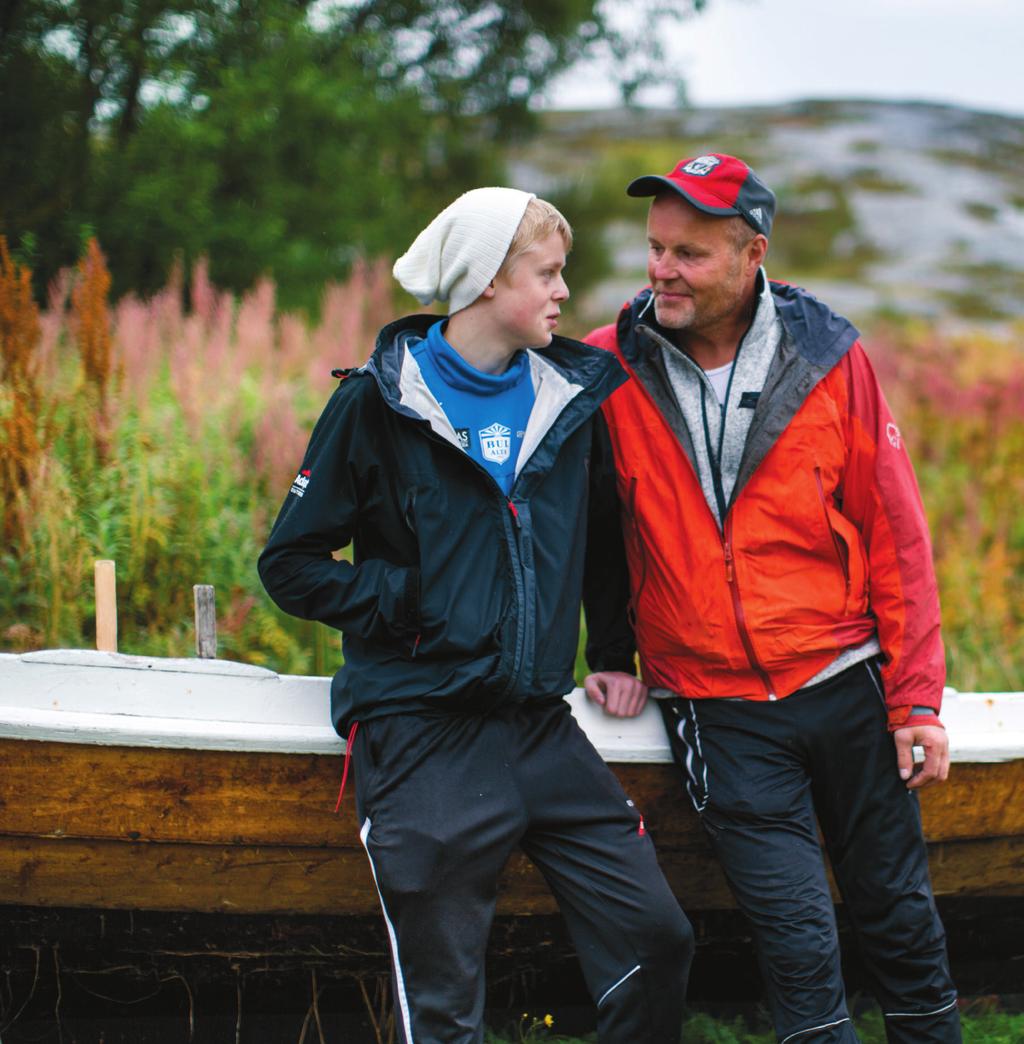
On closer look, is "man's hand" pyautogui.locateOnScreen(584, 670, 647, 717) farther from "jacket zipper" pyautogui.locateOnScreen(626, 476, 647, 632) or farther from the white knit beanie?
the white knit beanie

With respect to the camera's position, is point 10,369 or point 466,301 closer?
point 466,301

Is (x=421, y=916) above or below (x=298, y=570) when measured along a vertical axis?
below

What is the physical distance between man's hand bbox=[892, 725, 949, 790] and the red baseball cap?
1.22 meters

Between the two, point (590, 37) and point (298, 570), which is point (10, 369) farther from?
point (590, 37)

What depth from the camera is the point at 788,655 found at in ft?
9.22

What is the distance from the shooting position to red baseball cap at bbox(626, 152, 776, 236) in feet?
9.10

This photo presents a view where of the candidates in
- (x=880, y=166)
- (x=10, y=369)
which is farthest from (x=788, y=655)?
(x=880, y=166)

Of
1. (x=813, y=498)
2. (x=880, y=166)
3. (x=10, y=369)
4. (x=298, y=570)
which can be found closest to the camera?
(x=298, y=570)

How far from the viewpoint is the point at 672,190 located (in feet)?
9.25

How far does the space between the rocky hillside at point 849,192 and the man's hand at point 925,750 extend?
973cm

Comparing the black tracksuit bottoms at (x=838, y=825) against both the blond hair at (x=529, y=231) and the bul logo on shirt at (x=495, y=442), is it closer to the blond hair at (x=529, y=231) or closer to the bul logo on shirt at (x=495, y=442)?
the bul logo on shirt at (x=495, y=442)

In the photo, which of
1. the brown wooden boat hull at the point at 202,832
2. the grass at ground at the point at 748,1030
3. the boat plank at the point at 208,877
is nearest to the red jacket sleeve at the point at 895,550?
the brown wooden boat hull at the point at 202,832

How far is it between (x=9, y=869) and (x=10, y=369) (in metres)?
1.88

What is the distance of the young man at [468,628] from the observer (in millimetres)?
2438
